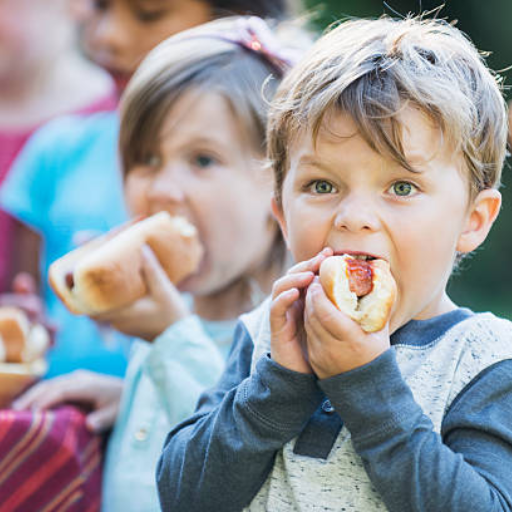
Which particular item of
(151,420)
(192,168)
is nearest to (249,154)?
(192,168)

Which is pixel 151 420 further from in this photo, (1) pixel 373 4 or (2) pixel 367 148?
(1) pixel 373 4

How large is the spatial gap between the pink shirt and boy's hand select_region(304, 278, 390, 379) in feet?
7.79

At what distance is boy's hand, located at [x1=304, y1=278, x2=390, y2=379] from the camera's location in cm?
134

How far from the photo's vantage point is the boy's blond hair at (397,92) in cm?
143

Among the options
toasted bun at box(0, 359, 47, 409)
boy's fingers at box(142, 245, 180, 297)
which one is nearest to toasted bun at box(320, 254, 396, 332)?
boy's fingers at box(142, 245, 180, 297)

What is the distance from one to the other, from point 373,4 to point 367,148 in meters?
4.65

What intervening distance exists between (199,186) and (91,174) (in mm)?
1155

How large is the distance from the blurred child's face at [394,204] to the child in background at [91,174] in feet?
5.24

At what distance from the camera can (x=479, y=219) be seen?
61.1 inches

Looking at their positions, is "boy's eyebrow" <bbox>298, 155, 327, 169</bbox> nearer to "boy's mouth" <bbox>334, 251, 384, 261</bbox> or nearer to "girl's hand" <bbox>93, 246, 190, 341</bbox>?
"boy's mouth" <bbox>334, 251, 384, 261</bbox>

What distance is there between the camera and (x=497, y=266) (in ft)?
18.7

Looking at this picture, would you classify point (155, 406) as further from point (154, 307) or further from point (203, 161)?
point (203, 161)

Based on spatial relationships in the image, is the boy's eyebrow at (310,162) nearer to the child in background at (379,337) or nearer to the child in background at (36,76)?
the child in background at (379,337)

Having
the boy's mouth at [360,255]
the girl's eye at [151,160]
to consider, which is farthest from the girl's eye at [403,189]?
the girl's eye at [151,160]
